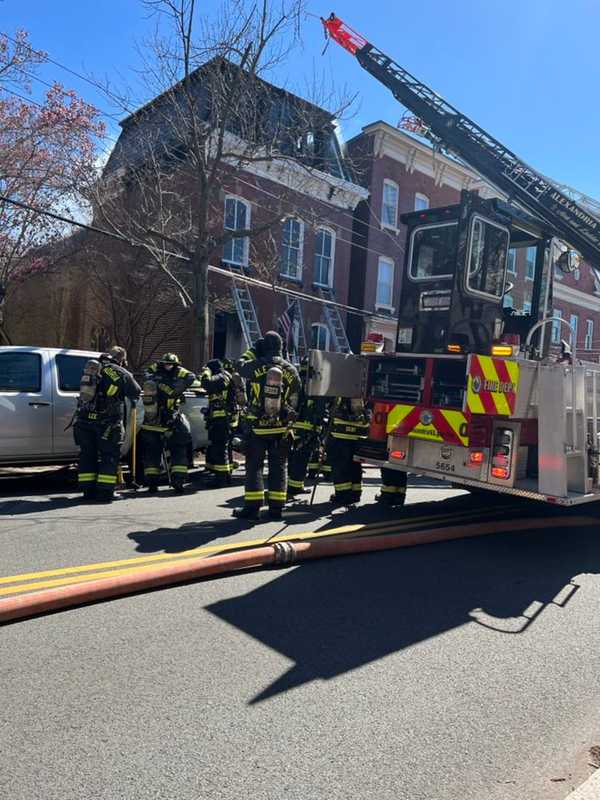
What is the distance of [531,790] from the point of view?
8.38 ft

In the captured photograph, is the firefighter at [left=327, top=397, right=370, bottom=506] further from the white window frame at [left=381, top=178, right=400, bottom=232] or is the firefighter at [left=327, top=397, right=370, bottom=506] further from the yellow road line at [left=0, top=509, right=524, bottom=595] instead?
the white window frame at [left=381, top=178, right=400, bottom=232]

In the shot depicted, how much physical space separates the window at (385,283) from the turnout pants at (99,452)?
15.8 metres

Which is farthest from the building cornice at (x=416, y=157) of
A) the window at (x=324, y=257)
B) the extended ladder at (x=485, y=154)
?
the extended ladder at (x=485, y=154)

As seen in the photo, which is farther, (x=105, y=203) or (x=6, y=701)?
(x=105, y=203)

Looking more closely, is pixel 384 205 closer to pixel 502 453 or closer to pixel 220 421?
pixel 220 421

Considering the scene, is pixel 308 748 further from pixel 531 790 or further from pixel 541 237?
pixel 541 237

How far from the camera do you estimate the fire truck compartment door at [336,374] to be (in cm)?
730

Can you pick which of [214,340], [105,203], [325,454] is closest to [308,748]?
[325,454]

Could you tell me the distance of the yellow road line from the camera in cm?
466

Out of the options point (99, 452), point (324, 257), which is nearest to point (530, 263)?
point (99, 452)

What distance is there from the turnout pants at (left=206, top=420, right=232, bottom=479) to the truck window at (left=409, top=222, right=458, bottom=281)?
3.25m

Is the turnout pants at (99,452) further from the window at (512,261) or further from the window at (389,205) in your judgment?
the window at (389,205)

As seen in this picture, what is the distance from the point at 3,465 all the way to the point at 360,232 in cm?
1621

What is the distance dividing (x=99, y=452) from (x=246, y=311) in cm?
1039
